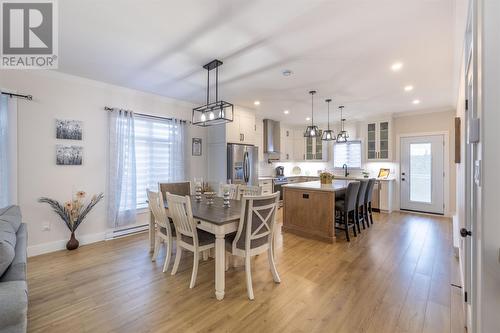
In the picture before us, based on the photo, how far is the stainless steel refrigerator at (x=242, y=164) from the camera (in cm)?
504

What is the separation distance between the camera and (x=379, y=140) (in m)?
6.28

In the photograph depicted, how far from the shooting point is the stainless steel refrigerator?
5.04 meters

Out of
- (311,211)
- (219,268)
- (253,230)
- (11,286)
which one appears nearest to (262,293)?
(219,268)

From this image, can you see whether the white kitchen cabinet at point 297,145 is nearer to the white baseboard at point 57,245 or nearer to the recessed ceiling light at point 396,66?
the recessed ceiling light at point 396,66

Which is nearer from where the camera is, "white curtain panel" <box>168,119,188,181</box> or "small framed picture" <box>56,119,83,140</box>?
"small framed picture" <box>56,119,83,140</box>

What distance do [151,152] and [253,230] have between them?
307 centimetres

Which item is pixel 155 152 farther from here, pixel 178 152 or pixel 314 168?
pixel 314 168

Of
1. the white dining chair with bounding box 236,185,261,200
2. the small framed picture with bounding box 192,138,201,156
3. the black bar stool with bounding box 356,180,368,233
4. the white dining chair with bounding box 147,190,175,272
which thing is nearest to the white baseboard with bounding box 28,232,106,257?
the white dining chair with bounding box 147,190,175,272

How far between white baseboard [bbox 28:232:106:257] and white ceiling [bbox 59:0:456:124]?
8.47 feet

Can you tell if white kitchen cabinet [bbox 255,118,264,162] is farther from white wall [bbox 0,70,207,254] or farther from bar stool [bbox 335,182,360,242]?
white wall [bbox 0,70,207,254]

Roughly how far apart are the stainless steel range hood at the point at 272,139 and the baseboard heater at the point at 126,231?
3.74m

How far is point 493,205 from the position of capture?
977 mm

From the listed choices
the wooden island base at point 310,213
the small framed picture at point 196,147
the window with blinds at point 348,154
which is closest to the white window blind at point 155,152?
the small framed picture at point 196,147

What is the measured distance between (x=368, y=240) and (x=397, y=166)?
3.27 metres
